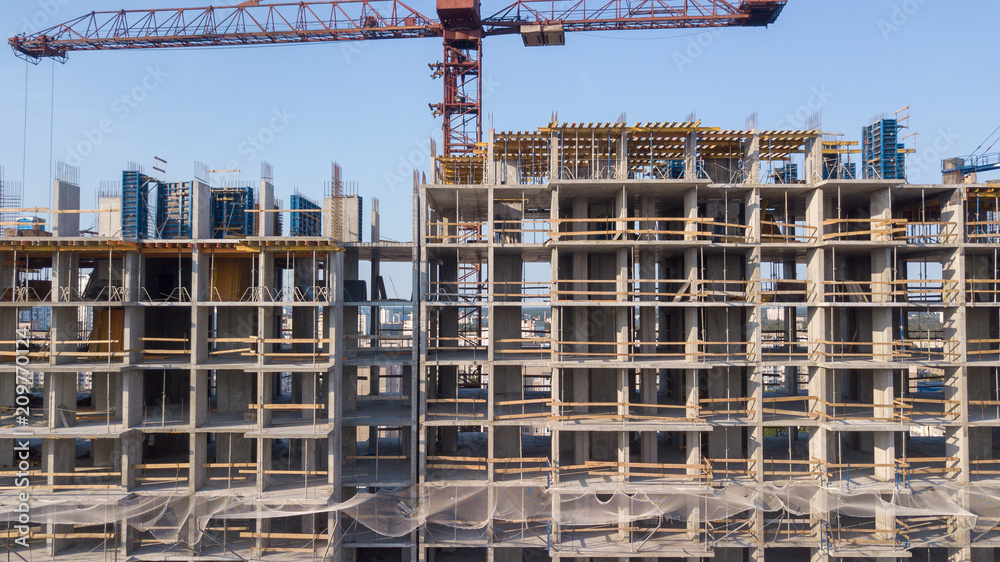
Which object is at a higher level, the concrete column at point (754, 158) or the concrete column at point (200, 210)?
the concrete column at point (754, 158)

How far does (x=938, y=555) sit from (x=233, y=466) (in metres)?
30.6

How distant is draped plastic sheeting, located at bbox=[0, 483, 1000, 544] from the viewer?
18391mm

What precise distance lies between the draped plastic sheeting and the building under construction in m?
0.12

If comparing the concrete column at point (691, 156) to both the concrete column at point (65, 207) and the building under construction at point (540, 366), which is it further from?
the concrete column at point (65, 207)

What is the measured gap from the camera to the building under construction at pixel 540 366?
19.2 meters

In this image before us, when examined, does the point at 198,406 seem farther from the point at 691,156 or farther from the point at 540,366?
the point at 691,156

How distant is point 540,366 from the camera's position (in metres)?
20.7

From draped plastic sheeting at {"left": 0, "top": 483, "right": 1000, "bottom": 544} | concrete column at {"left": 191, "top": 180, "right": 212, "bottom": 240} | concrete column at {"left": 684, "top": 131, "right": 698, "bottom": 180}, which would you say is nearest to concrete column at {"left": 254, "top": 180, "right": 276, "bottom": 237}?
concrete column at {"left": 191, "top": 180, "right": 212, "bottom": 240}

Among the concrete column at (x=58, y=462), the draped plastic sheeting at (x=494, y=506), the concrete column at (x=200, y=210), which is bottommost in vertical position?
the draped plastic sheeting at (x=494, y=506)

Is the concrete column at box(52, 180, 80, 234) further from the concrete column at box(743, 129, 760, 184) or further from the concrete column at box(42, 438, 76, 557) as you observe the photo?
the concrete column at box(743, 129, 760, 184)
